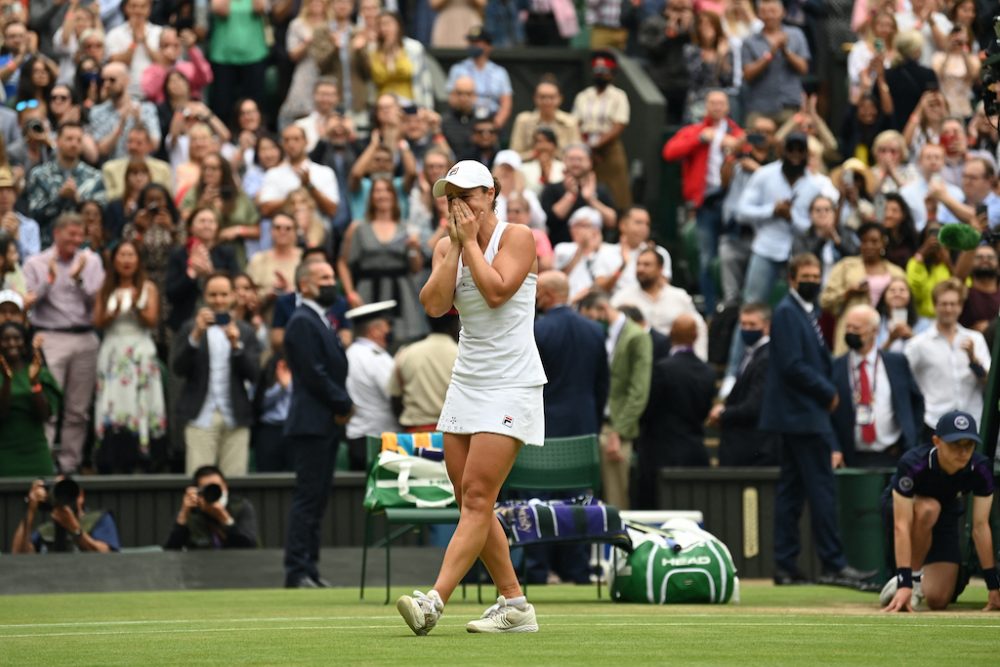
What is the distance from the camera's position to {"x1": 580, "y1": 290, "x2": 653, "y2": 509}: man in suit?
55.8 ft

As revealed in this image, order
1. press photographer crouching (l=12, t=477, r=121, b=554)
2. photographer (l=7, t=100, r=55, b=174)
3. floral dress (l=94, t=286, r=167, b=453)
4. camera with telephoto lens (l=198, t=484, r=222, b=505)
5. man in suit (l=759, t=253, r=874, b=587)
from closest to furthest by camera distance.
→ man in suit (l=759, t=253, r=874, b=587) → press photographer crouching (l=12, t=477, r=121, b=554) → camera with telephoto lens (l=198, t=484, r=222, b=505) → floral dress (l=94, t=286, r=167, b=453) → photographer (l=7, t=100, r=55, b=174)

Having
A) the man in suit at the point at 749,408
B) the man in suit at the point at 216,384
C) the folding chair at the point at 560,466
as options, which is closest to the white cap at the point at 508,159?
the man in suit at the point at 749,408

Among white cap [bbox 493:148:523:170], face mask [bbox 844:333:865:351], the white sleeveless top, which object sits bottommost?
the white sleeveless top

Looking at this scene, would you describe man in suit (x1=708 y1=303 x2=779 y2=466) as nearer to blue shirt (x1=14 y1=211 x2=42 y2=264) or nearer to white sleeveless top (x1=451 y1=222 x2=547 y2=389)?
blue shirt (x1=14 y1=211 x2=42 y2=264)

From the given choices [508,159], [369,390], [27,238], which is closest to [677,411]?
[369,390]

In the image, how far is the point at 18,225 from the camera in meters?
18.8

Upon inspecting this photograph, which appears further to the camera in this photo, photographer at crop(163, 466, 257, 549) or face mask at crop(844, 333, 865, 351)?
face mask at crop(844, 333, 865, 351)

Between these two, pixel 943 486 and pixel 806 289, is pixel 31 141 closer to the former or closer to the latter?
pixel 806 289

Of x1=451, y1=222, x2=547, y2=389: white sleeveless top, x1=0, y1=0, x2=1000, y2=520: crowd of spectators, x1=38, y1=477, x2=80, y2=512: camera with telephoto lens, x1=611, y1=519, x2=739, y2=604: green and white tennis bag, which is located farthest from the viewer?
x1=0, y1=0, x2=1000, y2=520: crowd of spectators

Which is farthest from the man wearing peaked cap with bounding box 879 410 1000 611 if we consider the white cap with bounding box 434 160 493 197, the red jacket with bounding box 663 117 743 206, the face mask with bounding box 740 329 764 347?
the red jacket with bounding box 663 117 743 206

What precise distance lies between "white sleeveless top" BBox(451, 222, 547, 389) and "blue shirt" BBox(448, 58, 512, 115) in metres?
13.4

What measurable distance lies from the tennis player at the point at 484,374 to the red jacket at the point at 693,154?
41.0ft

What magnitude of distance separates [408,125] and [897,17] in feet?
20.2

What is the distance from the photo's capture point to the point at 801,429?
15.3m
